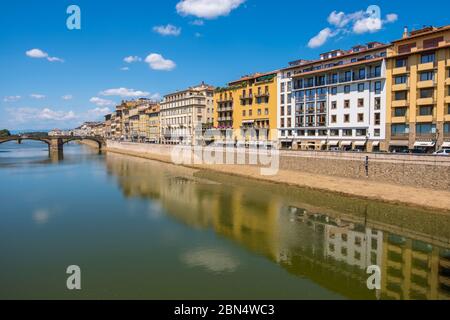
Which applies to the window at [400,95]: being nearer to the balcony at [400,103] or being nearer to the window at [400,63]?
the balcony at [400,103]

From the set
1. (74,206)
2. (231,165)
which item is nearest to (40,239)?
(74,206)

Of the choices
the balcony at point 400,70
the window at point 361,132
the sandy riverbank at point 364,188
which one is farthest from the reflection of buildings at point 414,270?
the window at point 361,132

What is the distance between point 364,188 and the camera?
118 feet

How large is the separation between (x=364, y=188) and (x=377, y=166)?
361cm

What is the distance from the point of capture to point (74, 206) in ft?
115

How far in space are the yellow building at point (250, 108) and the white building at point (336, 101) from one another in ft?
7.11

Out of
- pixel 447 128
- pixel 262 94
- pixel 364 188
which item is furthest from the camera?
pixel 262 94

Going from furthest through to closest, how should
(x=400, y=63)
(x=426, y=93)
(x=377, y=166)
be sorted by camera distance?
(x=400, y=63)
(x=426, y=93)
(x=377, y=166)

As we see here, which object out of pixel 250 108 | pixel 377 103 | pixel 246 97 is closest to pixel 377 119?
pixel 377 103

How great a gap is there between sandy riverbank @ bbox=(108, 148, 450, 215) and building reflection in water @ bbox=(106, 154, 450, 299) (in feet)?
9.58

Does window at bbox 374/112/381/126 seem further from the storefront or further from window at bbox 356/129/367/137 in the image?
the storefront

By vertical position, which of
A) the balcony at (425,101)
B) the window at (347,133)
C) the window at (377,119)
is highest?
the balcony at (425,101)

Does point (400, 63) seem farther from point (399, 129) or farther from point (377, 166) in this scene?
point (377, 166)

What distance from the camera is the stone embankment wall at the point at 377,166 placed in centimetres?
3231
